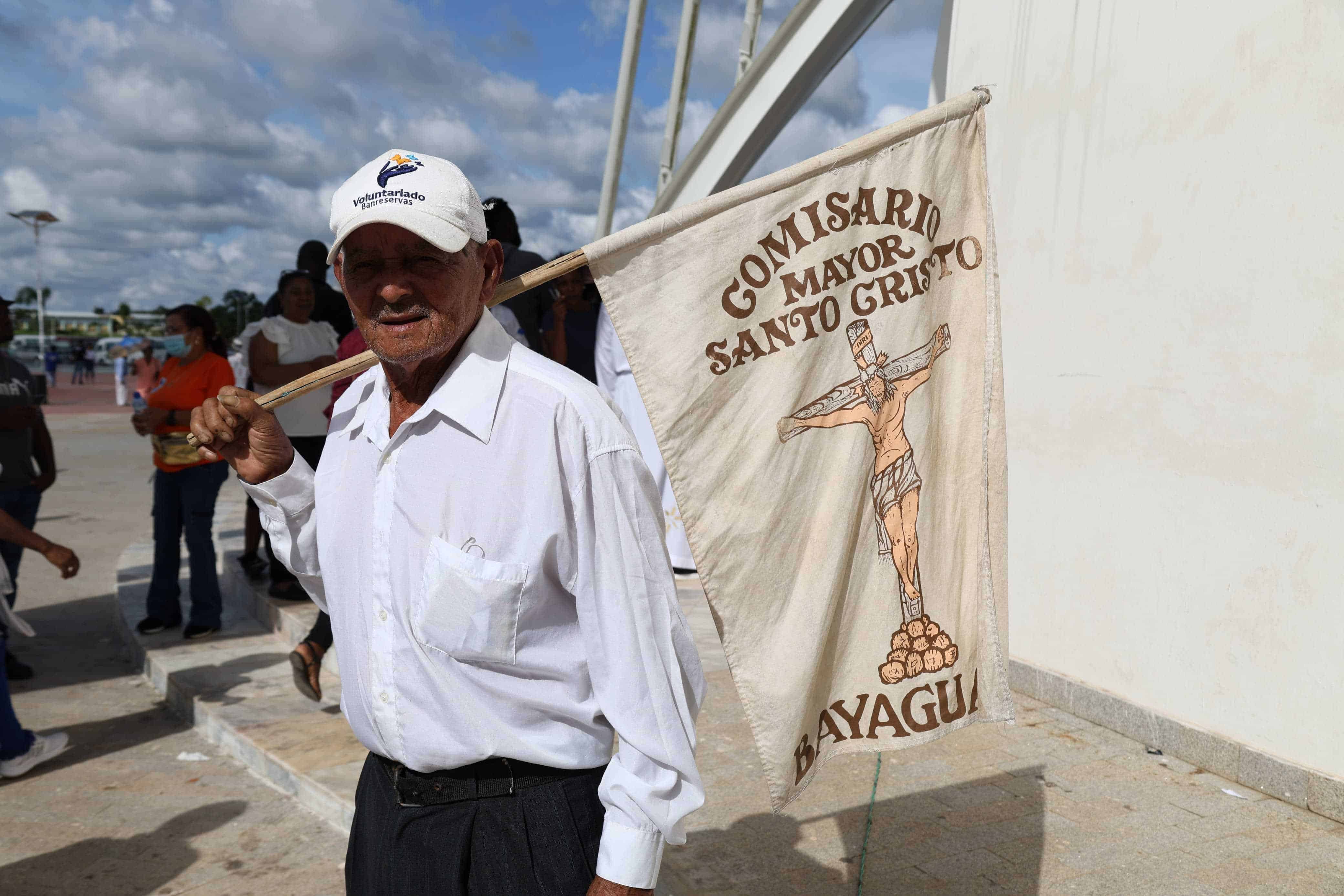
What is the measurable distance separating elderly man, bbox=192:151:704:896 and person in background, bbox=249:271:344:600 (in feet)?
15.5

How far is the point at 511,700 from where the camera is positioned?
1694mm

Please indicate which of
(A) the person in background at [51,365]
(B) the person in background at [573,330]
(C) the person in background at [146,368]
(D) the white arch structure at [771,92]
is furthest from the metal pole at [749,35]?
(A) the person in background at [51,365]

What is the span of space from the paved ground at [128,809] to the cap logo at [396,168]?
2.91 metres

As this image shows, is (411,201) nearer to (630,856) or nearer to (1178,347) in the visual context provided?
(630,856)

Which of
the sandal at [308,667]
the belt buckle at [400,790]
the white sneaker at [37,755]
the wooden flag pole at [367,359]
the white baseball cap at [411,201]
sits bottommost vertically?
the white sneaker at [37,755]

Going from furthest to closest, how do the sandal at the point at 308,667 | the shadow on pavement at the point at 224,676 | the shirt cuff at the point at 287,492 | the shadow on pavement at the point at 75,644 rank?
the shadow on pavement at the point at 75,644
the shadow on pavement at the point at 224,676
the sandal at the point at 308,667
the shirt cuff at the point at 287,492

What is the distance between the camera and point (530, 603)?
1664mm

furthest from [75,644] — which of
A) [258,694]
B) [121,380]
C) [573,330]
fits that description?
[121,380]

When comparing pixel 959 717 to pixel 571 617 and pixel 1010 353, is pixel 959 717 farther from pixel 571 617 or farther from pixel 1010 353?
pixel 1010 353

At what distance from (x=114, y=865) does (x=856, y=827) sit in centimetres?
270

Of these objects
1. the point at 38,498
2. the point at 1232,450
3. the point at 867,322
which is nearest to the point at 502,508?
the point at 867,322

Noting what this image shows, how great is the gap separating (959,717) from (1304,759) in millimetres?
2122

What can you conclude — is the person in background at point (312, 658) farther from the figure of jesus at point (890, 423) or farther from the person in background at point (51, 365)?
the person in background at point (51, 365)

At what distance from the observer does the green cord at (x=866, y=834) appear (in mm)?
3184
